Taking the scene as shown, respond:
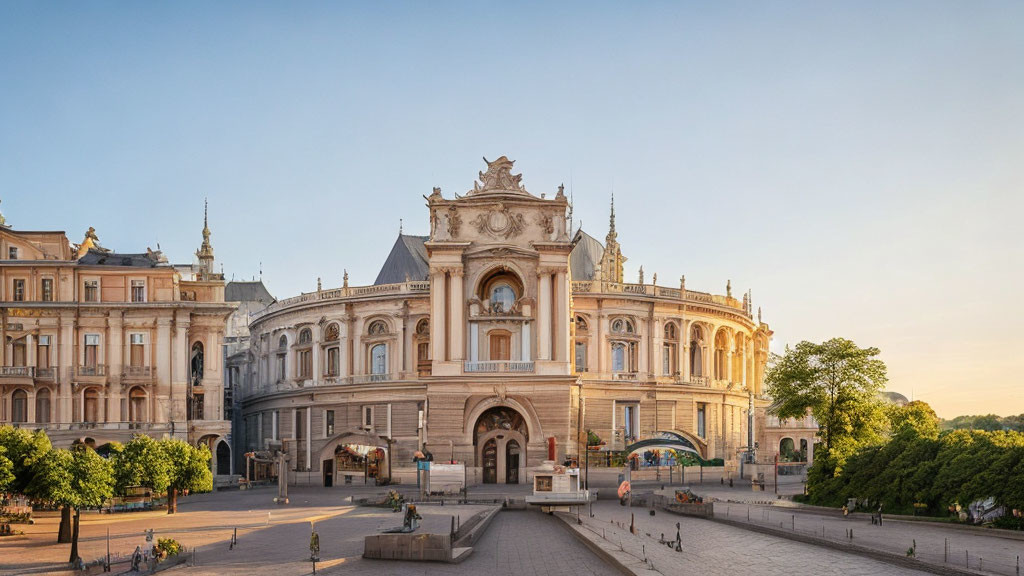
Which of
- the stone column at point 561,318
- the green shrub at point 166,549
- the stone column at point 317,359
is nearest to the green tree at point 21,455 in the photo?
the green shrub at point 166,549

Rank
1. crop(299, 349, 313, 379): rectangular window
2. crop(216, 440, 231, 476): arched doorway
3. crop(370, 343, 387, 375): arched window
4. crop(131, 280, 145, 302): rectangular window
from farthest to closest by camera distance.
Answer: crop(216, 440, 231, 476): arched doorway
crop(299, 349, 313, 379): rectangular window
crop(370, 343, 387, 375): arched window
crop(131, 280, 145, 302): rectangular window

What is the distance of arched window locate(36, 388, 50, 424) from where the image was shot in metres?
86.6

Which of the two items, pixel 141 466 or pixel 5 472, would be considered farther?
pixel 141 466

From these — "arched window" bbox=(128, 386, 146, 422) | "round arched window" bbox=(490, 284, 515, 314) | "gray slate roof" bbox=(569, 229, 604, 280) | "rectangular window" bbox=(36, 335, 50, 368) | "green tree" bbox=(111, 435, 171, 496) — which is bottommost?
"green tree" bbox=(111, 435, 171, 496)

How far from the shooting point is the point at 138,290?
8925cm

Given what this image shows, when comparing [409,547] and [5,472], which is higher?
[5,472]

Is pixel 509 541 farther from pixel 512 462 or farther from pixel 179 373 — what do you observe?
pixel 179 373

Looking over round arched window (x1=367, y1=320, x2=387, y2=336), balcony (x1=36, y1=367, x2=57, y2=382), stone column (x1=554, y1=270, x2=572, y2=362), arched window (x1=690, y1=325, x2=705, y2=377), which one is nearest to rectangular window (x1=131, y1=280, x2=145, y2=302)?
balcony (x1=36, y1=367, x2=57, y2=382)

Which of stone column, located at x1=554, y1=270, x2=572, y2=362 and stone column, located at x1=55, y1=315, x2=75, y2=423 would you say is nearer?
stone column, located at x1=554, y1=270, x2=572, y2=362

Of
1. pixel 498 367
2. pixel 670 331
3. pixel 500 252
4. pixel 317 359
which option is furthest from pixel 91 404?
pixel 670 331

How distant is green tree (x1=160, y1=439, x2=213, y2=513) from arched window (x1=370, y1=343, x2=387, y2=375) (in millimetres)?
35071

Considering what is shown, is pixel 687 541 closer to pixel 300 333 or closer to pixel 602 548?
pixel 602 548

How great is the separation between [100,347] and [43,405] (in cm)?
618

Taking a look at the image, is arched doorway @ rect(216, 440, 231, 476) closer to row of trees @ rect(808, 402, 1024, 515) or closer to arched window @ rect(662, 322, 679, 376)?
arched window @ rect(662, 322, 679, 376)
